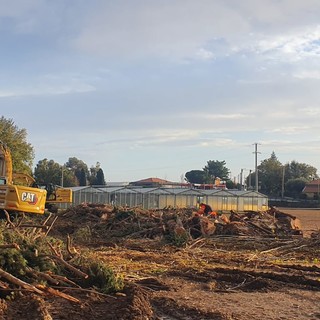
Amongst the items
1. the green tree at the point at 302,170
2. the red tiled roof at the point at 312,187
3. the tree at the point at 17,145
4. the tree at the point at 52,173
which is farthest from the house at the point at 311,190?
the tree at the point at 17,145

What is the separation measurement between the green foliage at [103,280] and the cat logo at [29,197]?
35.4 feet

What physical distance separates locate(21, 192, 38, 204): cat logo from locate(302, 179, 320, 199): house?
94.4 m

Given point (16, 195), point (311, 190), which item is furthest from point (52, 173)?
point (16, 195)

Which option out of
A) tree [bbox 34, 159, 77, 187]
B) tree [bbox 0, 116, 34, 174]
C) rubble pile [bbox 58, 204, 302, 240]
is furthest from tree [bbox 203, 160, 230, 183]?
rubble pile [bbox 58, 204, 302, 240]

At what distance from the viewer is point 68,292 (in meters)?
8.09

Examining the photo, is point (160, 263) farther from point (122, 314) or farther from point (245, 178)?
point (245, 178)

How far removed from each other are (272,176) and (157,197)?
240 ft

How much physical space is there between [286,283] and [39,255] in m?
4.91

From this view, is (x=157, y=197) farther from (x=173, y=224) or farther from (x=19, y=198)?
(x=19, y=198)

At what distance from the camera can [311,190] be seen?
114 meters

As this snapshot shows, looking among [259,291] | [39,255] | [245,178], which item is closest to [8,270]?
[39,255]

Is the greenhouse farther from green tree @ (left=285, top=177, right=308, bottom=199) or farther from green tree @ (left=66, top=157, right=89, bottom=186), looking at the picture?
green tree @ (left=66, top=157, right=89, bottom=186)

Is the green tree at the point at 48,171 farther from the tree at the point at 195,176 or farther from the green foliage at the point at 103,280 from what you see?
the green foliage at the point at 103,280

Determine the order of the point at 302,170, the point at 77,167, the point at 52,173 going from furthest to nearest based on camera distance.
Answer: the point at 77,167, the point at 302,170, the point at 52,173
